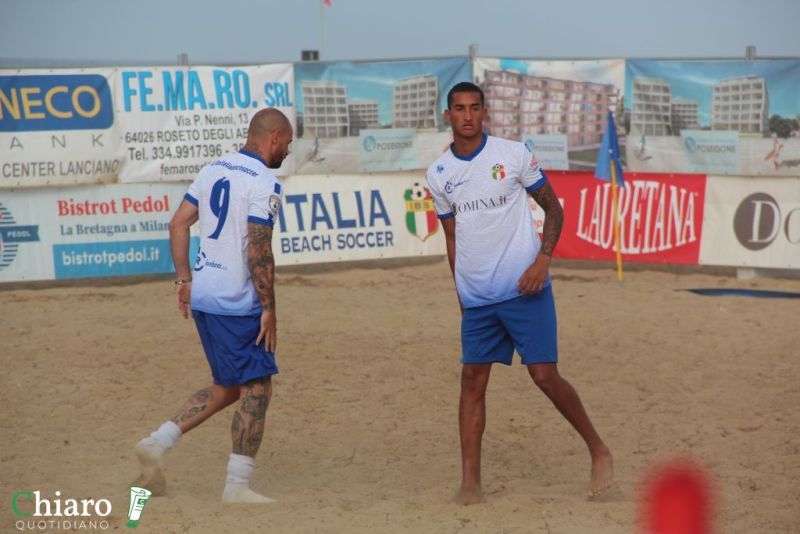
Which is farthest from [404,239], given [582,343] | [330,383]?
[330,383]

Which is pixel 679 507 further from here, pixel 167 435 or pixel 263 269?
pixel 167 435

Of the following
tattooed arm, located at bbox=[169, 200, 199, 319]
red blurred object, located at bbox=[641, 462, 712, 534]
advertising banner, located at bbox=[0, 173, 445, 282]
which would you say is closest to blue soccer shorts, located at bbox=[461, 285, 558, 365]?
tattooed arm, located at bbox=[169, 200, 199, 319]

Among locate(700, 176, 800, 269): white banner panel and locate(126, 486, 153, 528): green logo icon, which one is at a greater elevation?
locate(700, 176, 800, 269): white banner panel

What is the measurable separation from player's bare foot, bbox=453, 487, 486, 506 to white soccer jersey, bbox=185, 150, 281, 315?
1370 mm

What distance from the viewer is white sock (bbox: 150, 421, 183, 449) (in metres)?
5.59

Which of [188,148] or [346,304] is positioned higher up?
[188,148]

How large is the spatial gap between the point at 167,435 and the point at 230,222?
3.78 ft

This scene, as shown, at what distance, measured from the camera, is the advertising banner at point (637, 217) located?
12.7 m

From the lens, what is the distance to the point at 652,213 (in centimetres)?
1280

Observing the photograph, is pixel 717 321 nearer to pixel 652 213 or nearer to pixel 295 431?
pixel 652 213

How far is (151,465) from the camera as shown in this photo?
18.3 feet

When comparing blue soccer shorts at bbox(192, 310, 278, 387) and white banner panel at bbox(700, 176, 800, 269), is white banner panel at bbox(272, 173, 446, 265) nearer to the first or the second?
white banner panel at bbox(700, 176, 800, 269)

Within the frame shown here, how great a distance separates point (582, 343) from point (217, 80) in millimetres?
5630

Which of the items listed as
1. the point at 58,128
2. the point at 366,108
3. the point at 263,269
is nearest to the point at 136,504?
the point at 263,269
